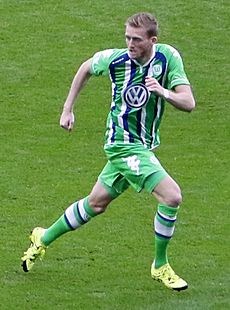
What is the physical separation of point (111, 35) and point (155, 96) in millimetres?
8891

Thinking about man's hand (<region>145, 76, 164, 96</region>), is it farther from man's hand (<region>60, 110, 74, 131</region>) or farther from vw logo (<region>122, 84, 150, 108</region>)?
man's hand (<region>60, 110, 74, 131</region>)

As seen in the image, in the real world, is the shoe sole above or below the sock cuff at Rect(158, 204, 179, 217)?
below

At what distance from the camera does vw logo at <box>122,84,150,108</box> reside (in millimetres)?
7715

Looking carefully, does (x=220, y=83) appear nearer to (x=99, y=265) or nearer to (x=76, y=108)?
(x=76, y=108)

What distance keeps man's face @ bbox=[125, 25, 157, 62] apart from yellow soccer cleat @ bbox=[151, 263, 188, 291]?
1499 millimetres

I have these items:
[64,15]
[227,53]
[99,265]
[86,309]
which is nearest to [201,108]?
[227,53]

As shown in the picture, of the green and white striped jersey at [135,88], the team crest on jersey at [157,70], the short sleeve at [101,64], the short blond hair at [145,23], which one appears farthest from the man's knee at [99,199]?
the short blond hair at [145,23]

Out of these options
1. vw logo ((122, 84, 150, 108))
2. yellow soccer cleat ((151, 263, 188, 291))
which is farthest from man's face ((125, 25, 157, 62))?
yellow soccer cleat ((151, 263, 188, 291))

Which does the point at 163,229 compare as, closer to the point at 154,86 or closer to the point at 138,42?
the point at 154,86

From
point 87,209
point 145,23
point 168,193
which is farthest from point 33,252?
point 145,23

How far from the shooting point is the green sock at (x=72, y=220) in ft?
26.5

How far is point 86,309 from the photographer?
24.4ft

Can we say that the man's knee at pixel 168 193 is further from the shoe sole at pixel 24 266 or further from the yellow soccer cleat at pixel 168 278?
the shoe sole at pixel 24 266

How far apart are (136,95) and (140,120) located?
7.4 inches
